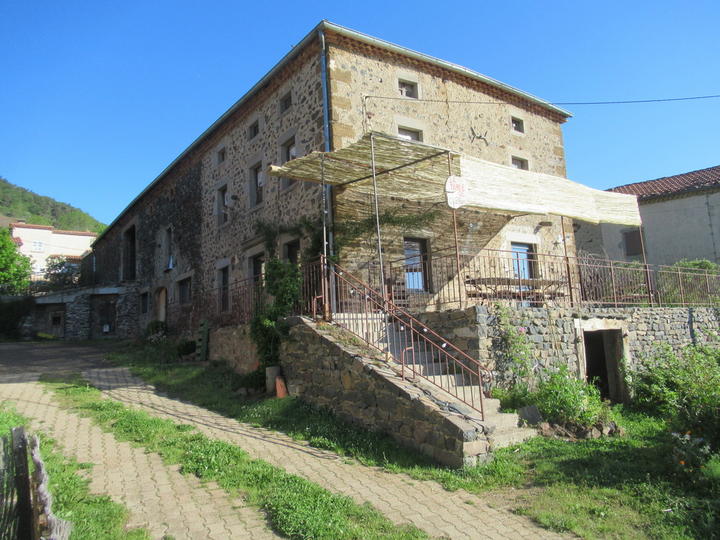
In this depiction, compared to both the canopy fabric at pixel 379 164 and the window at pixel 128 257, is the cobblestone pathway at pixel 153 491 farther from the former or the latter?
the window at pixel 128 257

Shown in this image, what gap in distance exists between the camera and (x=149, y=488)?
4.81 meters

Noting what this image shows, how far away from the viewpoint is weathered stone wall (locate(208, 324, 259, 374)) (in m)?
10.1

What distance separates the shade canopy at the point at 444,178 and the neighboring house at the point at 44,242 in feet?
123

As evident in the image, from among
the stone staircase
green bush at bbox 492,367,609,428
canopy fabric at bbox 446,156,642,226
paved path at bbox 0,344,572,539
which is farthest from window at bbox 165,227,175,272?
green bush at bbox 492,367,609,428

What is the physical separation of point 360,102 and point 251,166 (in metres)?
4.18

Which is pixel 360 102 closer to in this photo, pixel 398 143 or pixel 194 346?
pixel 398 143

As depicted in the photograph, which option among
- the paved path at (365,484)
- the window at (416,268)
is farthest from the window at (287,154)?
the paved path at (365,484)

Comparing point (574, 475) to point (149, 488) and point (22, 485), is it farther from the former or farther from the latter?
point (22, 485)

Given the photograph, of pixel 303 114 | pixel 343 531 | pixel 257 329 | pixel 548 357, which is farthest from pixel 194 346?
pixel 343 531

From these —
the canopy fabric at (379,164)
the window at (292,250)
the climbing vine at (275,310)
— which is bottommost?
the climbing vine at (275,310)

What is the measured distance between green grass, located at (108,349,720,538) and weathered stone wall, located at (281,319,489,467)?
0.58 feet

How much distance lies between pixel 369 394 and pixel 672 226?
62.2ft

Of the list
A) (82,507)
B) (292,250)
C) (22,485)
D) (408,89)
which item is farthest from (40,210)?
(22,485)

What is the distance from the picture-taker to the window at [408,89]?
39.0 ft
